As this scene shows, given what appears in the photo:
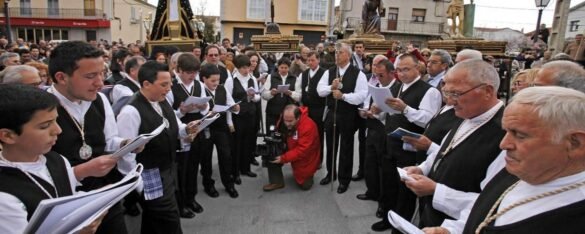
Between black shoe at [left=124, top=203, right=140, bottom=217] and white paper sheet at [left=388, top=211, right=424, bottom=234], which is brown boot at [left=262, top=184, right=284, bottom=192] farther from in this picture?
white paper sheet at [left=388, top=211, right=424, bottom=234]

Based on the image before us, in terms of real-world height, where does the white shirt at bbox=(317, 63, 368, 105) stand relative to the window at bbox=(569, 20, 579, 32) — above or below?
below

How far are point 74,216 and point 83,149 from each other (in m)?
1.00

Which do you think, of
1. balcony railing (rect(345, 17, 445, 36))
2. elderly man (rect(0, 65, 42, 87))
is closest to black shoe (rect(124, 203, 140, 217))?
elderly man (rect(0, 65, 42, 87))

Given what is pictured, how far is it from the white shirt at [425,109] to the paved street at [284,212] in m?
1.33

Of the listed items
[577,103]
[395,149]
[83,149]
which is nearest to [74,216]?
[83,149]

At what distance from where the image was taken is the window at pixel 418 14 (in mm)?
36250

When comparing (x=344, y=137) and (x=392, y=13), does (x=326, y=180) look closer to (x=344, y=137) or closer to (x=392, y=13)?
(x=344, y=137)

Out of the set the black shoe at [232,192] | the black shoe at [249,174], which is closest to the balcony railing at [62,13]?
the black shoe at [249,174]

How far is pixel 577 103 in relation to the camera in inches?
53.7

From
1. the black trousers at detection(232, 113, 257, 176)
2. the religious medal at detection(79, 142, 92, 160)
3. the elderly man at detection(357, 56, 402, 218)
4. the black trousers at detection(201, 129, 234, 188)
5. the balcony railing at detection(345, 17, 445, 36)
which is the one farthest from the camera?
the balcony railing at detection(345, 17, 445, 36)

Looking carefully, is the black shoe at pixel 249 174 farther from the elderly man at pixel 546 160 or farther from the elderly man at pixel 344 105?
the elderly man at pixel 546 160

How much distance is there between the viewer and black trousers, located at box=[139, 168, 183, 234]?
3.01 metres

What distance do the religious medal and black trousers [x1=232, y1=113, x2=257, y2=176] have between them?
3.04 metres

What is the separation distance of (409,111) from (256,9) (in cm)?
3070
